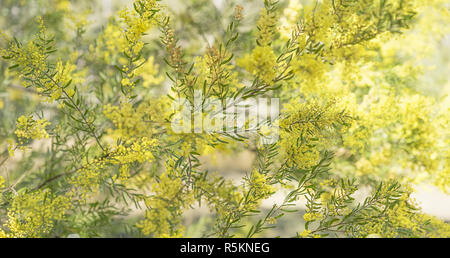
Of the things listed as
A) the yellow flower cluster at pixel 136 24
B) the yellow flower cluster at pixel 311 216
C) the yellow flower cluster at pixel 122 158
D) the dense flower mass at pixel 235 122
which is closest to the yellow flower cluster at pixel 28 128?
the dense flower mass at pixel 235 122

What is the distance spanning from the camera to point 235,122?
0.63 m

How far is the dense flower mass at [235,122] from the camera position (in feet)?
1.93

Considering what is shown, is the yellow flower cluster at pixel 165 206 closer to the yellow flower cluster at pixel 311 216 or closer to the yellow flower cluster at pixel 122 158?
the yellow flower cluster at pixel 122 158

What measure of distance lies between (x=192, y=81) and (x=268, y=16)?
0.20 metres

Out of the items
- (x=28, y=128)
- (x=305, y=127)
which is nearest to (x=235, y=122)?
(x=305, y=127)

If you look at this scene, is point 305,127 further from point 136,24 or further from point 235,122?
point 136,24

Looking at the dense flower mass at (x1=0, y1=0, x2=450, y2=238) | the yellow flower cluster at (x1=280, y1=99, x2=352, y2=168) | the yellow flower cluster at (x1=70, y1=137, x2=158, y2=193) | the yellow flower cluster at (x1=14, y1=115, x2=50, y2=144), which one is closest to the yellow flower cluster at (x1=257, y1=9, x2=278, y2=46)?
the dense flower mass at (x1=0, y1=0, x2=450, y2=238)

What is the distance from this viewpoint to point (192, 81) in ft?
1.99

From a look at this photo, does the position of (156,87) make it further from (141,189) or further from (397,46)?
(397,46)

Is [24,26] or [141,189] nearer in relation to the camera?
[141,189]

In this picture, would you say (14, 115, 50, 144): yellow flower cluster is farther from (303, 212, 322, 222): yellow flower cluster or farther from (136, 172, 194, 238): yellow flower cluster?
(303, 212, 322, 222): yellow flower cluster

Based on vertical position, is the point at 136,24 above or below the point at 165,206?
above

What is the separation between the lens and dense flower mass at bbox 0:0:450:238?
587 millimetres
